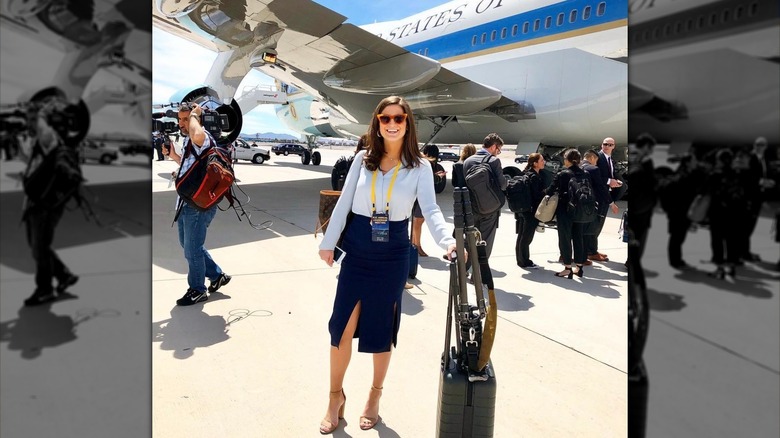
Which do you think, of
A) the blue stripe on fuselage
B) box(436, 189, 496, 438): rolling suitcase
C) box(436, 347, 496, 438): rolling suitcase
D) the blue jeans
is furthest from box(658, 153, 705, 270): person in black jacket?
the blue stripe on fuselage

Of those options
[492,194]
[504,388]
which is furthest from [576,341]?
[492,194]

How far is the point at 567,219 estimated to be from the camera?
5762 mm

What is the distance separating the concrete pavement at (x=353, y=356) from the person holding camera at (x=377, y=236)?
0.41 meters

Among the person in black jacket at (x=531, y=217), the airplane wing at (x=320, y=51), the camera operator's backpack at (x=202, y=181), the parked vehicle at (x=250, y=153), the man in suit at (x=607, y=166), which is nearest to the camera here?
the camera operator's backpack at (x=202, y=181)

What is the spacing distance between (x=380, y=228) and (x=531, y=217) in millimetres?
4225

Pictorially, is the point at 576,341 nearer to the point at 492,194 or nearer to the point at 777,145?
the point at 492,194

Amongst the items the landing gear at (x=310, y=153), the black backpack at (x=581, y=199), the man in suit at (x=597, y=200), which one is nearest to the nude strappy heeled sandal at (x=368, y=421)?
the black backpack at (x=581, y=199)

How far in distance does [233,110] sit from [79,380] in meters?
7.09

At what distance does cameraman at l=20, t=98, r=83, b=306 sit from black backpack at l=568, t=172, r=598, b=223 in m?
5.58

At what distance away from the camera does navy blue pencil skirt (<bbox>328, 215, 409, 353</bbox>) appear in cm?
247

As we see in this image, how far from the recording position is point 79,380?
883mm

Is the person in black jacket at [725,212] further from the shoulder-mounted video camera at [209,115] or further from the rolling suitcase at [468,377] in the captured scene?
the shoulder-mounted video camera at [209,115]

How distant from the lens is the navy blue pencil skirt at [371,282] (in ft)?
8.11

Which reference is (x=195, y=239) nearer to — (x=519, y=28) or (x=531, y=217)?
(x=531, y=217)
